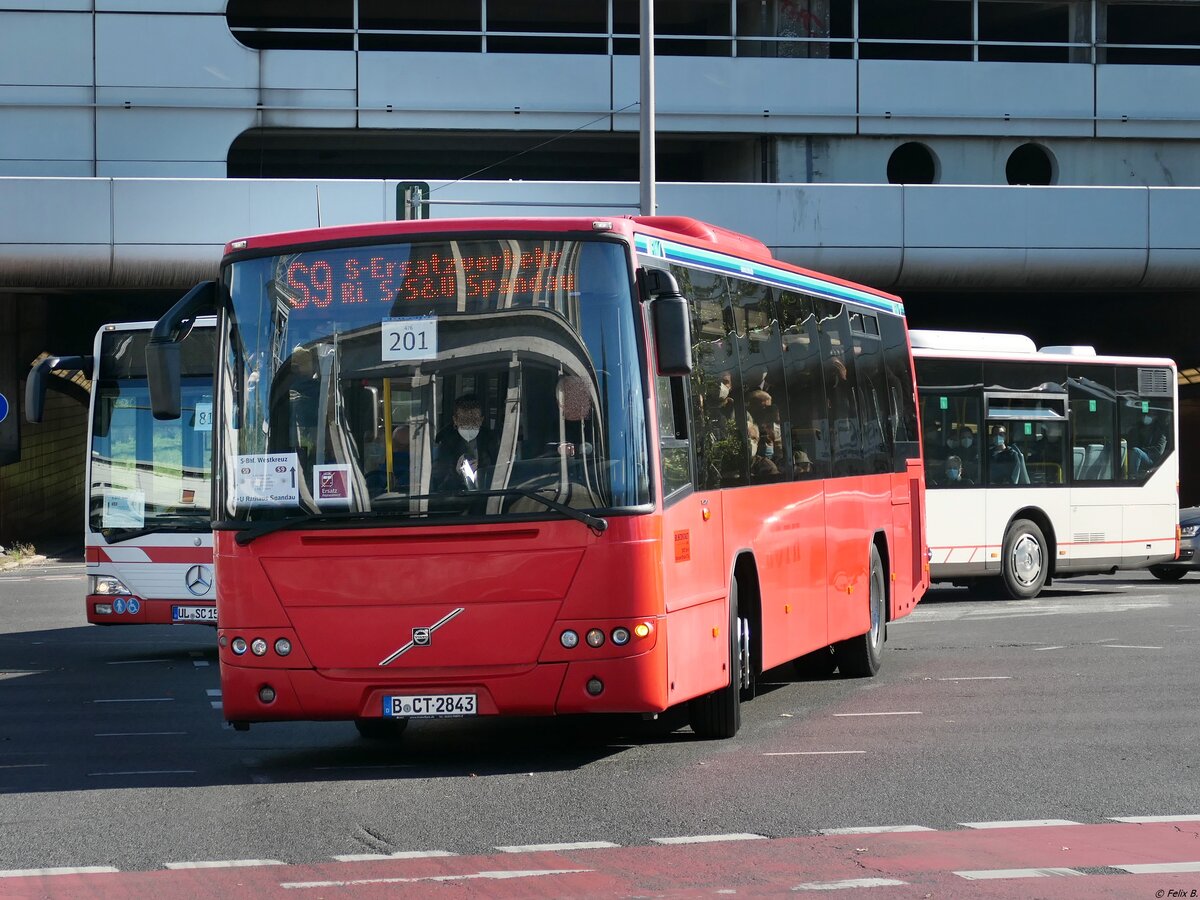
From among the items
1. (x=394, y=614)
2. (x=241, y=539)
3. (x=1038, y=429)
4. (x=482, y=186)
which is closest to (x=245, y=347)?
(x=241, y=539)

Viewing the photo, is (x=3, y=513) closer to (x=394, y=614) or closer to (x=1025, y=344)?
(x=1025, y=344)

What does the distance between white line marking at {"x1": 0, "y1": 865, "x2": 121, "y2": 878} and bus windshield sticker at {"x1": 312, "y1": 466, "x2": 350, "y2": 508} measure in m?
2.69

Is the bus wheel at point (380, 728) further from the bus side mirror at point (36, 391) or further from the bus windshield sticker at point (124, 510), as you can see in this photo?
the bus windshield sticker at point (124, 510)

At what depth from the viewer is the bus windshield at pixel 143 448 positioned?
1620 cm

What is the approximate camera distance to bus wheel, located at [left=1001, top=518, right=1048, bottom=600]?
72.9ft

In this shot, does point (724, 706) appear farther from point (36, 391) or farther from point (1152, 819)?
point (36, 391)

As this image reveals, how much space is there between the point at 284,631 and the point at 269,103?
26.4 m

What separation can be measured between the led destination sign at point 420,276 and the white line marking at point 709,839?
3.13 metres

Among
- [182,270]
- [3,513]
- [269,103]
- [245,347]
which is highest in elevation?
[269,103]

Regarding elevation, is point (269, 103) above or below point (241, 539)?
above

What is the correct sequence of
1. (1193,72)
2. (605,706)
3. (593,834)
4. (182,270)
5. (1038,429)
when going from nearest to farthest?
(593,834)
(605,706)
(1038,429)
(182,270)
(1193,72)

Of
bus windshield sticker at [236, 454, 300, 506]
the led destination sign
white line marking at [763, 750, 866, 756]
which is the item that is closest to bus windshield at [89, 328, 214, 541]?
bus windshield sticker at [236, 454, 300, 506]

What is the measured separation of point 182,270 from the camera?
32062 millimetres

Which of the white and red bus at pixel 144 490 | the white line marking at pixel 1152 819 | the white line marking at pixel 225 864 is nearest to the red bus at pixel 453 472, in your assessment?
the white line marking at pixel 225 864
